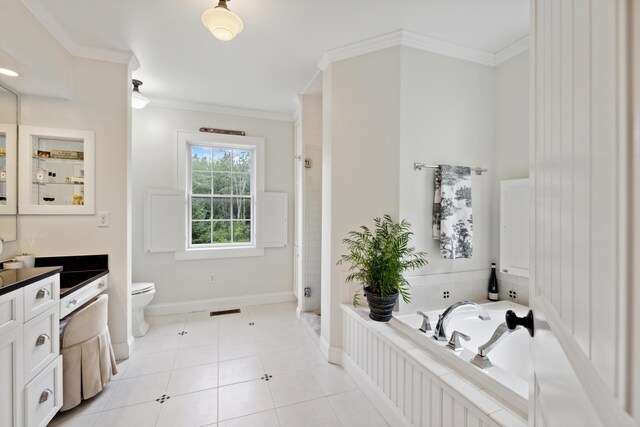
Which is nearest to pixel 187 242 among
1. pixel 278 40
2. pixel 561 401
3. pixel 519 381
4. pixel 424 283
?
pixel 278 40

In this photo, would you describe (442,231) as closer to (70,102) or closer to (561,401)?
(561,401)

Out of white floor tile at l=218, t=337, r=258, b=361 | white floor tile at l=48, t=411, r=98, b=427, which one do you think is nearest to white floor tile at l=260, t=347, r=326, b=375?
white floor tile at l=218, t=337, r=258, b=361

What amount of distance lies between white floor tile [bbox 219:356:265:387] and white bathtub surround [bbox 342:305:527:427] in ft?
2.41

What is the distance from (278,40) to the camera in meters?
2.25

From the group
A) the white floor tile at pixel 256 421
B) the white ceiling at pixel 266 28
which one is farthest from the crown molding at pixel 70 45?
the white floor tile at pixel 256 421

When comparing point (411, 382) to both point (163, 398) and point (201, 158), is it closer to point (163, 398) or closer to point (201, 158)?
point (163, 398)

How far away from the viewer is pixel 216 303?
3.59 m

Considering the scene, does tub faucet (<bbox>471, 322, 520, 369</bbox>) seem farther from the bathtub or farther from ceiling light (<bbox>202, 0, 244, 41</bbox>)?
ceiling light (<bbox>202, 0, 244, 41</bbox>)

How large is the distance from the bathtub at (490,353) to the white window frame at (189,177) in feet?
8.01

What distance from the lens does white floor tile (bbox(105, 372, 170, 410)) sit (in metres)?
1.88

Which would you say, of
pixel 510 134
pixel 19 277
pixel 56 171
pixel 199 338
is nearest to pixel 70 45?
pixel 56 171

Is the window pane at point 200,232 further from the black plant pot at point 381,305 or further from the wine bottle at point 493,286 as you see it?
the wine bottle at point 493,286

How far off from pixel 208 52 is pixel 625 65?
2.82m

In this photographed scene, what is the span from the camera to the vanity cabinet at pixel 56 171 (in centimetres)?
214
